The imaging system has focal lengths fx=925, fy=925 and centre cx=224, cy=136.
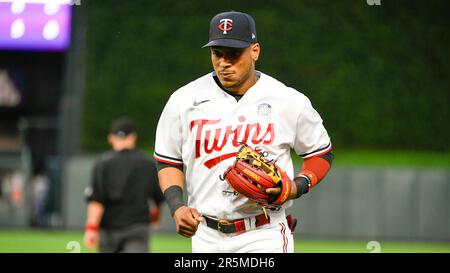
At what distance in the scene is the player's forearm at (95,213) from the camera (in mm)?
7621

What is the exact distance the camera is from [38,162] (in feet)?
60.4

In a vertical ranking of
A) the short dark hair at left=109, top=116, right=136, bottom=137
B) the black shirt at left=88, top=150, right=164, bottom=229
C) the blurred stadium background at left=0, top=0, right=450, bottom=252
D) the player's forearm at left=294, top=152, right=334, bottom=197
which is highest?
the blurred stadium background at left=0, top=0, right=450, bottom=252

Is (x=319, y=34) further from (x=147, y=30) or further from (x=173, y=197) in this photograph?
(x=173, y=197)

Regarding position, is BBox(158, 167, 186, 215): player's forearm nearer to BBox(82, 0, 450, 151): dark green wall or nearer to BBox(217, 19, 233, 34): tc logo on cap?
BBox(217, 19, 233, 34): tc logo on cap

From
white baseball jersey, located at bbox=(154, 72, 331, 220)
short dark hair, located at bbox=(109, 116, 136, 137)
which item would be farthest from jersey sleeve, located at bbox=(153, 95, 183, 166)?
short dark hair, located at bbox=(109, 116, 136, 137)

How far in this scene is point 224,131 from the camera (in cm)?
A: 462

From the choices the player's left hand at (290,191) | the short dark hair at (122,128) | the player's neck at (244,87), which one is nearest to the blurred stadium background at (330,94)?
the short dark hair at (122,128)

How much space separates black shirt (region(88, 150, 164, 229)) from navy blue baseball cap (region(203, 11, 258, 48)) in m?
3.20

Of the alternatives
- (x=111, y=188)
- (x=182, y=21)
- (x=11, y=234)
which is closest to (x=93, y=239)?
(x=111, y=188)

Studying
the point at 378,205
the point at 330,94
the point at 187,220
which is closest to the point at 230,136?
the point at 187,220

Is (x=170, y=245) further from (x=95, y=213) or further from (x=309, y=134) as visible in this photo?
(x=309, y=134)

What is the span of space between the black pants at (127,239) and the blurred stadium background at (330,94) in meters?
3.66

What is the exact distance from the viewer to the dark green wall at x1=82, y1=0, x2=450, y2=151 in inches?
468

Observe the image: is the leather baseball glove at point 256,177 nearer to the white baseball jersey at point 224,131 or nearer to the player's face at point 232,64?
the white baseball jersey at point 224,131
